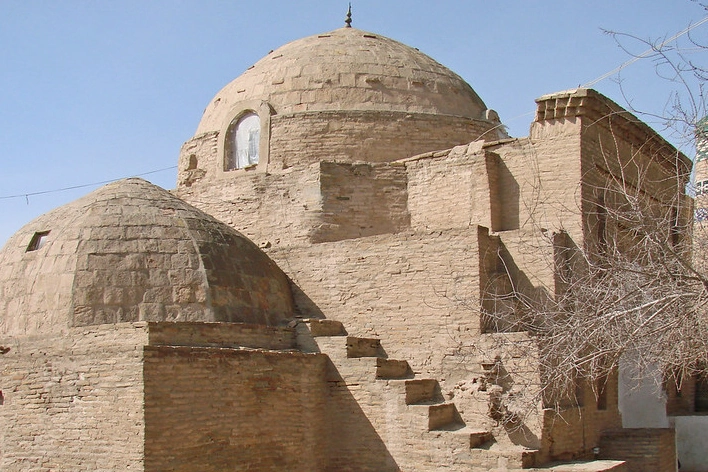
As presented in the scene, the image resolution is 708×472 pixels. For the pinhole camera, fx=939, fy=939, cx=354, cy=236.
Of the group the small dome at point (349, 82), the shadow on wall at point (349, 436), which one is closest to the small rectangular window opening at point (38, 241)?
the shadow on wall at point (349, 436)

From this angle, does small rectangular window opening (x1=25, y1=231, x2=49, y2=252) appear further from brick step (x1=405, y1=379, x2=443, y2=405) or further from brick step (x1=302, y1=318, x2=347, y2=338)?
brick step (x1=405, y1=379, x2=443, y2=405)

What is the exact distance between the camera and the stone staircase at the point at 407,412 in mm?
10688

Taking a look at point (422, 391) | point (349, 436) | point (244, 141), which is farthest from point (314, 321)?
point (244, 141)

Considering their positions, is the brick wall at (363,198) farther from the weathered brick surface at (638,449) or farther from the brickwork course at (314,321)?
the weathered brick surface at (638,449)

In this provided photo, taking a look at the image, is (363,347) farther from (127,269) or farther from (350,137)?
(350,137)

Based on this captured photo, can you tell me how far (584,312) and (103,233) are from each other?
244 inches

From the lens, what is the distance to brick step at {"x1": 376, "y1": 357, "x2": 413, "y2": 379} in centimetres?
1170

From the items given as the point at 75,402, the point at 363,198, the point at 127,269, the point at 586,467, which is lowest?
the point at 586,467

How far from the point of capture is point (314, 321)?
12.4m

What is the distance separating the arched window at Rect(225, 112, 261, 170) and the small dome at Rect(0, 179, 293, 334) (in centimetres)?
333

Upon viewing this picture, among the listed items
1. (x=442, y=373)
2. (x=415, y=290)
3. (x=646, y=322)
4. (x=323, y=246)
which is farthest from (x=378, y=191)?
(x=646, y=322)

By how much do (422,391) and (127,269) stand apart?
3.94 metres

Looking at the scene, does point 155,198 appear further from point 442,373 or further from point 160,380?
point 442,373

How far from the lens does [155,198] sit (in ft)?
42.1
